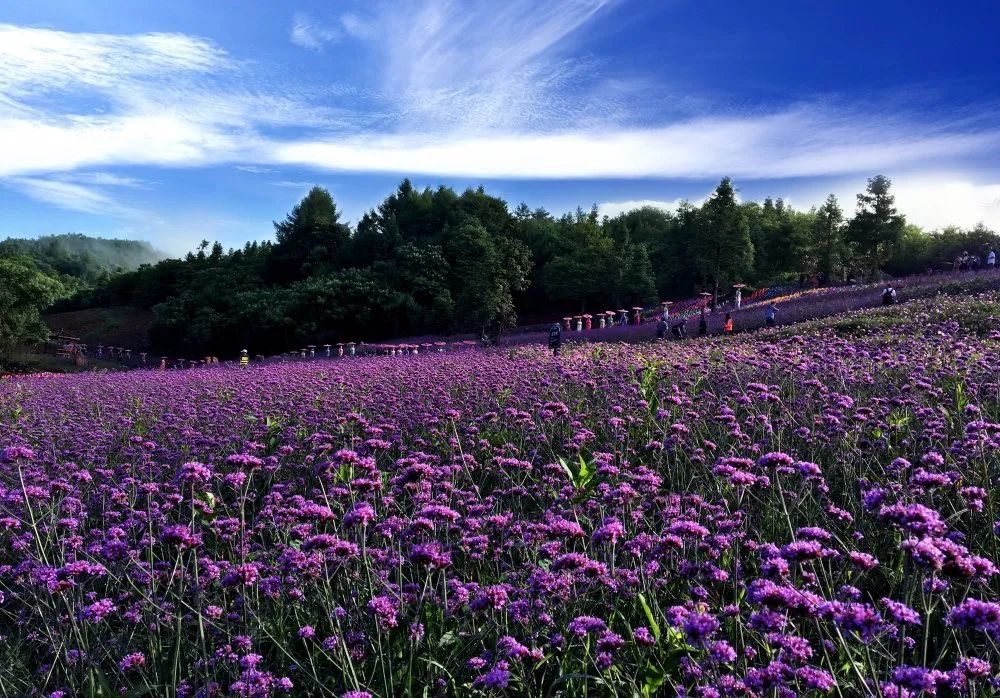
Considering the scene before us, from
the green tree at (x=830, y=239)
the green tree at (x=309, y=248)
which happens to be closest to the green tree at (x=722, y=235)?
the green tree at (x=830, y=239)

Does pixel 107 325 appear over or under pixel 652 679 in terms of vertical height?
over

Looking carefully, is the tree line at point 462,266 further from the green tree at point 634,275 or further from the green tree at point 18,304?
the green tree at point 18,304

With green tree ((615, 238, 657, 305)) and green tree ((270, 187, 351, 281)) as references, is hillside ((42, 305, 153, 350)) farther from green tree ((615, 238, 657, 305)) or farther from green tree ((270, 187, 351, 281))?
green tree ((615, 238, 657, 305))

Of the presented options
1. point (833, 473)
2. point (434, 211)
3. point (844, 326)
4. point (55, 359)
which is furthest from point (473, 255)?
point (833, 473)

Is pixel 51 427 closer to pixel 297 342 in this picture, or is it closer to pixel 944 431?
pixel 944 431

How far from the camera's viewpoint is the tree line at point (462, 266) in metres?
48.1

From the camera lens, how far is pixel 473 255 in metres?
49.2

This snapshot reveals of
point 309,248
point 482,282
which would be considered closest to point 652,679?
point 482,282

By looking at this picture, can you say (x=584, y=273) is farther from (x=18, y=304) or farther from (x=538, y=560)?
(x=538, y=560)

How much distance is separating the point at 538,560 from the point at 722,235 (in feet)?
155

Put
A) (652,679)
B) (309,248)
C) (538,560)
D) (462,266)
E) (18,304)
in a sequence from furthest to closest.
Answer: (309,248), (462,266), (18,304), (538,560), (652,679)

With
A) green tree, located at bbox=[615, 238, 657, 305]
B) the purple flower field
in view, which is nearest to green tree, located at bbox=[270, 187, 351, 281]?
green tree, located at bbox=[615, 238, 657, 305]

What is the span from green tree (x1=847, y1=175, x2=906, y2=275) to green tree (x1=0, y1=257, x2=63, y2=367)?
5590 cm

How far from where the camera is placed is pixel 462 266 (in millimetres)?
Result: 46469
